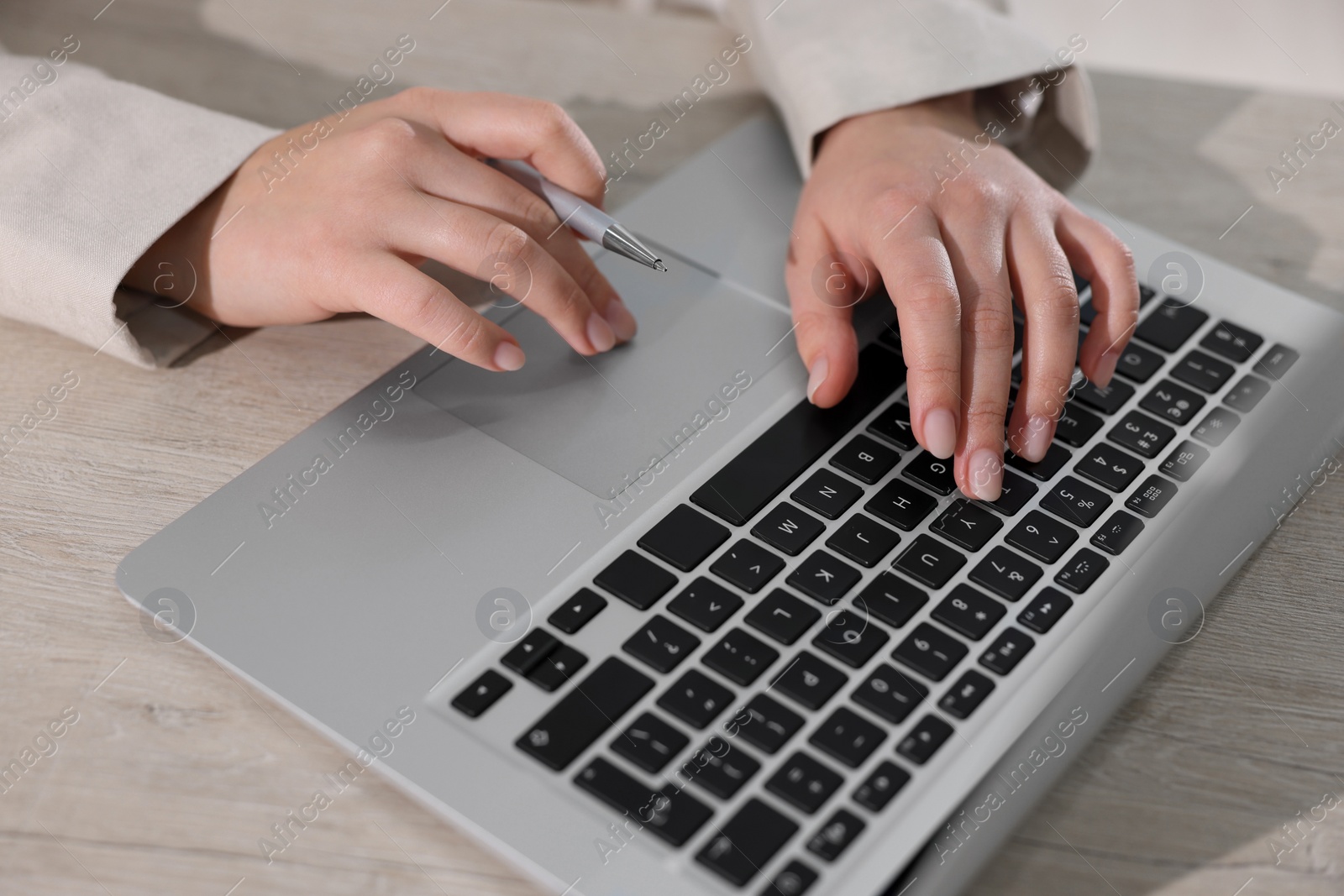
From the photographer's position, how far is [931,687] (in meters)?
0.41

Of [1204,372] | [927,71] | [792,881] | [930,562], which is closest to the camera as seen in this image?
[792,881]

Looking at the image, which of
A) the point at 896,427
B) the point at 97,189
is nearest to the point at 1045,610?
the point at 896,427

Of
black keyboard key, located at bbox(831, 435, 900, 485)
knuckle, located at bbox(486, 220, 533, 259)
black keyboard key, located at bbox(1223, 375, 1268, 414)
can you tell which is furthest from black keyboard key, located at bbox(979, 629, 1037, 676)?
knuckle, located at bbox(486, 220, 533, 259)

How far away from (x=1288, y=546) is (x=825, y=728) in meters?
0.29

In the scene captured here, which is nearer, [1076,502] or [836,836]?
[836,836]

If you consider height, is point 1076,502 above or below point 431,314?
below

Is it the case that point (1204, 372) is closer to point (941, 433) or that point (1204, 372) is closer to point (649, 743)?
point (941, 433)

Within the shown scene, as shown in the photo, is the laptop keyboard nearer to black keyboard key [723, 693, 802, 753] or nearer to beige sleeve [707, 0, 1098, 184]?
black keyboard key [723, 693, 802, 753]

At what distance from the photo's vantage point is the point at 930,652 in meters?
0.43

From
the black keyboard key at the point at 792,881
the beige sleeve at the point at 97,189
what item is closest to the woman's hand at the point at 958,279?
the black keyboard key at the point at 792,881

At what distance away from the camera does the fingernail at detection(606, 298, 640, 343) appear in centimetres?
58

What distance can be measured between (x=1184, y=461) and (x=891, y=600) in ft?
0.62

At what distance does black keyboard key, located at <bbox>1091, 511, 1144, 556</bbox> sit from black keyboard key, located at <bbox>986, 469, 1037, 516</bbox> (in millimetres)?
35

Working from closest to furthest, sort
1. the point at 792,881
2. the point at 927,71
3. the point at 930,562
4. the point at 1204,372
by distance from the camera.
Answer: the point at 792,881
the point at 930,562
the point at 1204,372
the point at 927,71
